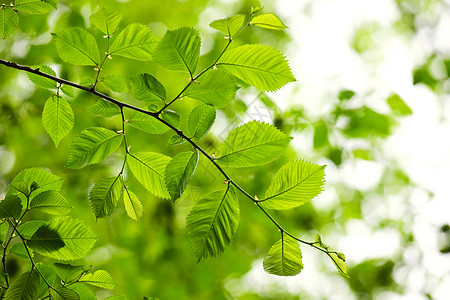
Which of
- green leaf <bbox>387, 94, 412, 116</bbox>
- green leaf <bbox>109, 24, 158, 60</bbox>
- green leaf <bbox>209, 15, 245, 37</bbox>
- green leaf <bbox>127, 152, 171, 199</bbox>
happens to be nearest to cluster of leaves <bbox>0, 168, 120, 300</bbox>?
green leaf <bbox>127, 152, 171, 199</bbox>

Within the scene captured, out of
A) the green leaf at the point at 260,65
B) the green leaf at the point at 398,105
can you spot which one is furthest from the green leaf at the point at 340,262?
the green leaf at the point at 398,105

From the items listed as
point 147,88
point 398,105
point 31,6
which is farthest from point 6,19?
point 398,105

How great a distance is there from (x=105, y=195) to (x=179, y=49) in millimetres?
253

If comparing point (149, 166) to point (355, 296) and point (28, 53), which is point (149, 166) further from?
point (355, 296)

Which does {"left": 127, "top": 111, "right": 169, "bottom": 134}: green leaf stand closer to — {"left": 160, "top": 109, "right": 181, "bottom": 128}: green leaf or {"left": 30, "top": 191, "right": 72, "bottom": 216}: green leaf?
{"left": 160, "top": 109, "right": 181, "bottom": 128}: green leaf

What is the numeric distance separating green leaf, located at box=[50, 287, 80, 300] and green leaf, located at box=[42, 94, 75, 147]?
0.23 metres

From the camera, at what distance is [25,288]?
500 millimetres

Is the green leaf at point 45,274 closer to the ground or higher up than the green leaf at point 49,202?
closer to the ground

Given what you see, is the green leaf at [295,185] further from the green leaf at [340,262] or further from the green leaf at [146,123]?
the green leaf at [146,123]

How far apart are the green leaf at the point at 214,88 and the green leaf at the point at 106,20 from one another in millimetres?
164

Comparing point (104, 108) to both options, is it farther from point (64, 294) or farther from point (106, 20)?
point (64, 294)

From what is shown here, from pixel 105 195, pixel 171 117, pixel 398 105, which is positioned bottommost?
pixel 398 105

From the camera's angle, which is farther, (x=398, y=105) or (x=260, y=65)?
(x=398, y=105)

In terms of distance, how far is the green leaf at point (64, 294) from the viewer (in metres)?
0.52
